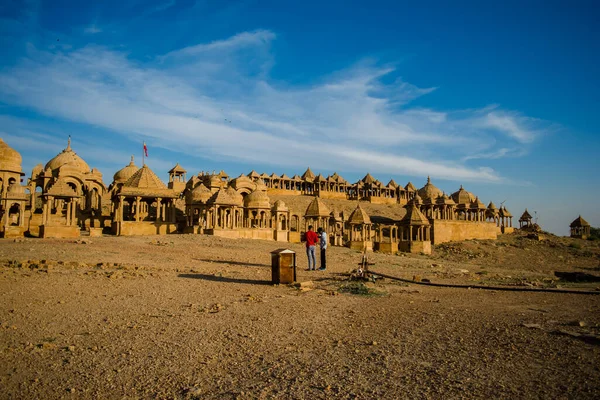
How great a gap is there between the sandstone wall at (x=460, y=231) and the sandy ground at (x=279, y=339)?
3573 cm

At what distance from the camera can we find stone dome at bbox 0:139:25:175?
32.2 meters

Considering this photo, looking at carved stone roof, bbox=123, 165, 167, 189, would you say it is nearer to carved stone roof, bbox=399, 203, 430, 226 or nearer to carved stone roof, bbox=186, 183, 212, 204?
carved stone roof, bbox=186, 183, 212, 204

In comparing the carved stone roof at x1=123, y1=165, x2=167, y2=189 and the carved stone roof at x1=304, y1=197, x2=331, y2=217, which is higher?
the carved stone roof at x1=123, y1=165, x2=167, y2=189

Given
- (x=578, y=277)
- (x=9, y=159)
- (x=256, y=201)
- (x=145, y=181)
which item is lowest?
(x=578, y=277)

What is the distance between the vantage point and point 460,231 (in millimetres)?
49531

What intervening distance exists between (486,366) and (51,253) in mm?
16521

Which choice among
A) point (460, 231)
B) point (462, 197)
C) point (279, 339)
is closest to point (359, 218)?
point (460, 231)

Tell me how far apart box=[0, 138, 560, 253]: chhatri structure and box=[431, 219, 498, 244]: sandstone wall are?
0.12 meters

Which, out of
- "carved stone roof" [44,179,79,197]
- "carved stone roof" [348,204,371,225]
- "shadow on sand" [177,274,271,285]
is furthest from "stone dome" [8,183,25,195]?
"carved stone roof" [348,204,371,225]

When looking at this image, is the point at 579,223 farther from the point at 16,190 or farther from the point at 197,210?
the point at 16,190

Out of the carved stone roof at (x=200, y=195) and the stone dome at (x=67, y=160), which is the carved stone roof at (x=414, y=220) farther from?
the stone dome at (x=67, y=160)

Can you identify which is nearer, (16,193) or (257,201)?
(16,193)

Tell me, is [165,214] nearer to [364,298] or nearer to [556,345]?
[364,298]

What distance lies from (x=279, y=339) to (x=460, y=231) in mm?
47348
